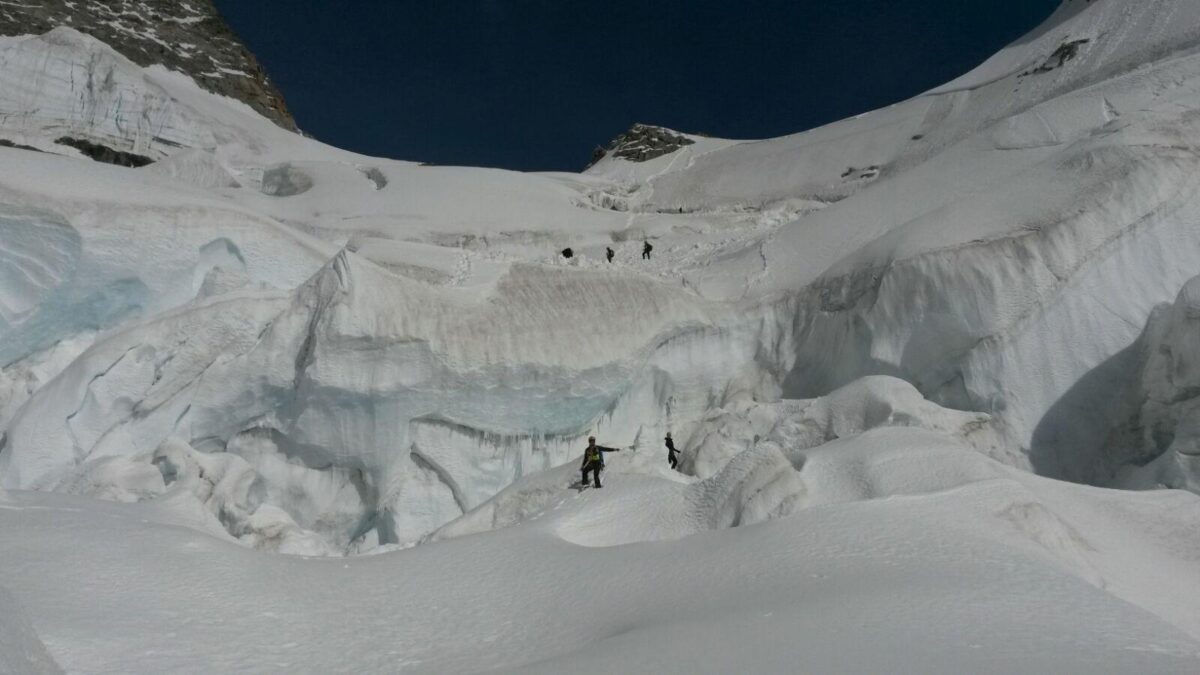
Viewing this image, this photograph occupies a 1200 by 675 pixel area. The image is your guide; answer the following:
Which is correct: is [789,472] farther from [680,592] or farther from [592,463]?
[592,463]

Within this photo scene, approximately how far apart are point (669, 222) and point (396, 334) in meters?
14.1

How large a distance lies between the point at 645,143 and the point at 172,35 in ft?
87.8

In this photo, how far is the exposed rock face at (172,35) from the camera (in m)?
42.9

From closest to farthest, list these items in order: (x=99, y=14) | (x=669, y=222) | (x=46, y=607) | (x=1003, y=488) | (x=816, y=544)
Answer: (x=46, y=607), (x=816, y=544), (x=1003, y=488), (x=669, y=222), (x=99, y=14)

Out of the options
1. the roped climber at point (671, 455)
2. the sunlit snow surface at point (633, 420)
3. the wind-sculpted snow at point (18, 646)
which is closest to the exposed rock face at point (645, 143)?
the sunlit snow surface at point (633, 420)

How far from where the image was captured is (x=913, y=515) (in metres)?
7.34

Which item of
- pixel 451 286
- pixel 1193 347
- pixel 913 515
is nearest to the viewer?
pixel 913 515

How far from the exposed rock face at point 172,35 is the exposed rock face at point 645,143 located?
19.1 m

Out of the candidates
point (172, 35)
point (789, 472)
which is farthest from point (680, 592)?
point (172, 35)

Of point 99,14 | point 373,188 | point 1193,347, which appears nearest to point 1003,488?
point 1193,347

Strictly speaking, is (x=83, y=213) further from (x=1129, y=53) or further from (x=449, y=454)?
(x=1129, y=53)

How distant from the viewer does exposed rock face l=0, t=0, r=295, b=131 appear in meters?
42.9

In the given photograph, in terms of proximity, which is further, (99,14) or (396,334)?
(99,14)

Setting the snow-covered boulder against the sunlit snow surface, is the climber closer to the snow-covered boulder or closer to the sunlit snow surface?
the sunlit snow surface
